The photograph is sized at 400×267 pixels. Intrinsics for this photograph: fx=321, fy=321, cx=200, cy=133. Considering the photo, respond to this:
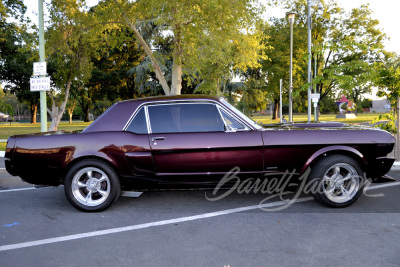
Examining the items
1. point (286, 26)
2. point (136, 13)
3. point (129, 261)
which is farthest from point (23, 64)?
point (129, 261)

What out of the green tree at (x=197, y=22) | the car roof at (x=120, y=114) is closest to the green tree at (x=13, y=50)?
the green tree at (x=197, y=22)

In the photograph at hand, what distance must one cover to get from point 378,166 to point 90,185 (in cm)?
408

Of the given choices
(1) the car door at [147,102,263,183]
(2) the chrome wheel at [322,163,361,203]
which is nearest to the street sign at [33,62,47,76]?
(1) the car door at [147,102,263,183]

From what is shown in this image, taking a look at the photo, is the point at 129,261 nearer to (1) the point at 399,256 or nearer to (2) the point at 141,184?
(2) the point at 141,184

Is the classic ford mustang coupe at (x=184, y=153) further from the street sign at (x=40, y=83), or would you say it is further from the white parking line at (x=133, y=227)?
the street sign at (x=40, y=83)

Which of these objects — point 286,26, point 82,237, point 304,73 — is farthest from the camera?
point 304,73

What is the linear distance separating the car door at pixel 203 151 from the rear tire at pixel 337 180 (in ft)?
2.72

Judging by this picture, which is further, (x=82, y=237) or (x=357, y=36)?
(x=357, y=36)

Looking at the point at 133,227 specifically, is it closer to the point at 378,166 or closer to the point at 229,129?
the point at 229,129

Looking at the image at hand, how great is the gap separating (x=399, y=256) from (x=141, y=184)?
3.11 meters

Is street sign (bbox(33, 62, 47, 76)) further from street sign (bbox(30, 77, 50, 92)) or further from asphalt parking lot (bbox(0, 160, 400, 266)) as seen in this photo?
asphalt parking lot (bbox(0, 160, 400, 266))

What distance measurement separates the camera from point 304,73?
32.7 meters

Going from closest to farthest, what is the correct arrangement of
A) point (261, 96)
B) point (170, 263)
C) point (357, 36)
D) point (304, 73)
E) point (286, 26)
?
point (170, 263)
point (357, 36)
point (286, 26)
point (304, 73)
point (261, 96)

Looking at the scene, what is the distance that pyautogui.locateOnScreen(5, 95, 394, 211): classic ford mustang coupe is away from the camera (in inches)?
173
